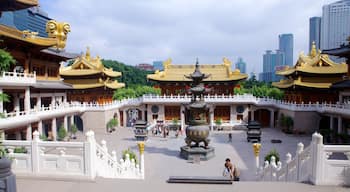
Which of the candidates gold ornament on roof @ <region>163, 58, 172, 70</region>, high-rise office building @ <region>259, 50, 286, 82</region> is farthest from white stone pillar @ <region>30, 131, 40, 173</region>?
high-rise office building @ <region>259, 50, 286, 82</region>

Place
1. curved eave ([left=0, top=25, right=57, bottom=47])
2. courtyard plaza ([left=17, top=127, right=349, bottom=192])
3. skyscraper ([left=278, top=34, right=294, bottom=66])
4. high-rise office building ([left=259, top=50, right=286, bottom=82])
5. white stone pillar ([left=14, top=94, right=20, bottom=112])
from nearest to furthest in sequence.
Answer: courtyard plaza ([left=17, top=127, right=349, bottom=192])
curved eave ([left=0, top=25, right=57, bottom=47])
white stone pillar ([left=14, top=94, right=20, bottom=112])
high-rise office building ([left=259, top=50, right=286, bottom=82])
skyscraper ([left=278, top=34, right=294, bottom=66])

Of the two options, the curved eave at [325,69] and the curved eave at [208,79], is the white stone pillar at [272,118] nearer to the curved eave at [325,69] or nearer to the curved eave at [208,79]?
the curved eave at [208,79]

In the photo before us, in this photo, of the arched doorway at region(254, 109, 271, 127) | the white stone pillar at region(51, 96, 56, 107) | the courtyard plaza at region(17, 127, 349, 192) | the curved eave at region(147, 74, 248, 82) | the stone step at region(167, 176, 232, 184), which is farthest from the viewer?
the arched doorway at region(254, 109, 271, 127)

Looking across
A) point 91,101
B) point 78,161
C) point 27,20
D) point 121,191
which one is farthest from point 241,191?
point 27,20

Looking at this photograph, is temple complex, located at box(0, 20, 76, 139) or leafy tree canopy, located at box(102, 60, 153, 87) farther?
leafy tree canopy, located at box(102, 60, 153, 87)

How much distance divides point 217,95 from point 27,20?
85243 mm

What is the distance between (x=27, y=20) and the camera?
3536 inches


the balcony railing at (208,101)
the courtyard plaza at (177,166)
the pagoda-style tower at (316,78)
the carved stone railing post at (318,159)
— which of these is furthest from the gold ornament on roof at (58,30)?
the pagoda-style tower at (316,78)

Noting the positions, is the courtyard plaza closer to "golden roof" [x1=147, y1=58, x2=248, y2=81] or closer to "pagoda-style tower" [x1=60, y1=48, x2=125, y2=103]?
"pagoda-style tower" [x1=60, y1=48, x2=125, y2=103]

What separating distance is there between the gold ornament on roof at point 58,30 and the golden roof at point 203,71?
38.5 ft

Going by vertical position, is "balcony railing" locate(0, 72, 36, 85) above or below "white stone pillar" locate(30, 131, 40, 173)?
above

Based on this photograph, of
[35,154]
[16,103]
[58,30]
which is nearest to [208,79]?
[58,30]

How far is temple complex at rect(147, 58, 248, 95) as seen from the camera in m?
33.2

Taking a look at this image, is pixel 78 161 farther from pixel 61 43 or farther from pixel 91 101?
pixel 91 101
